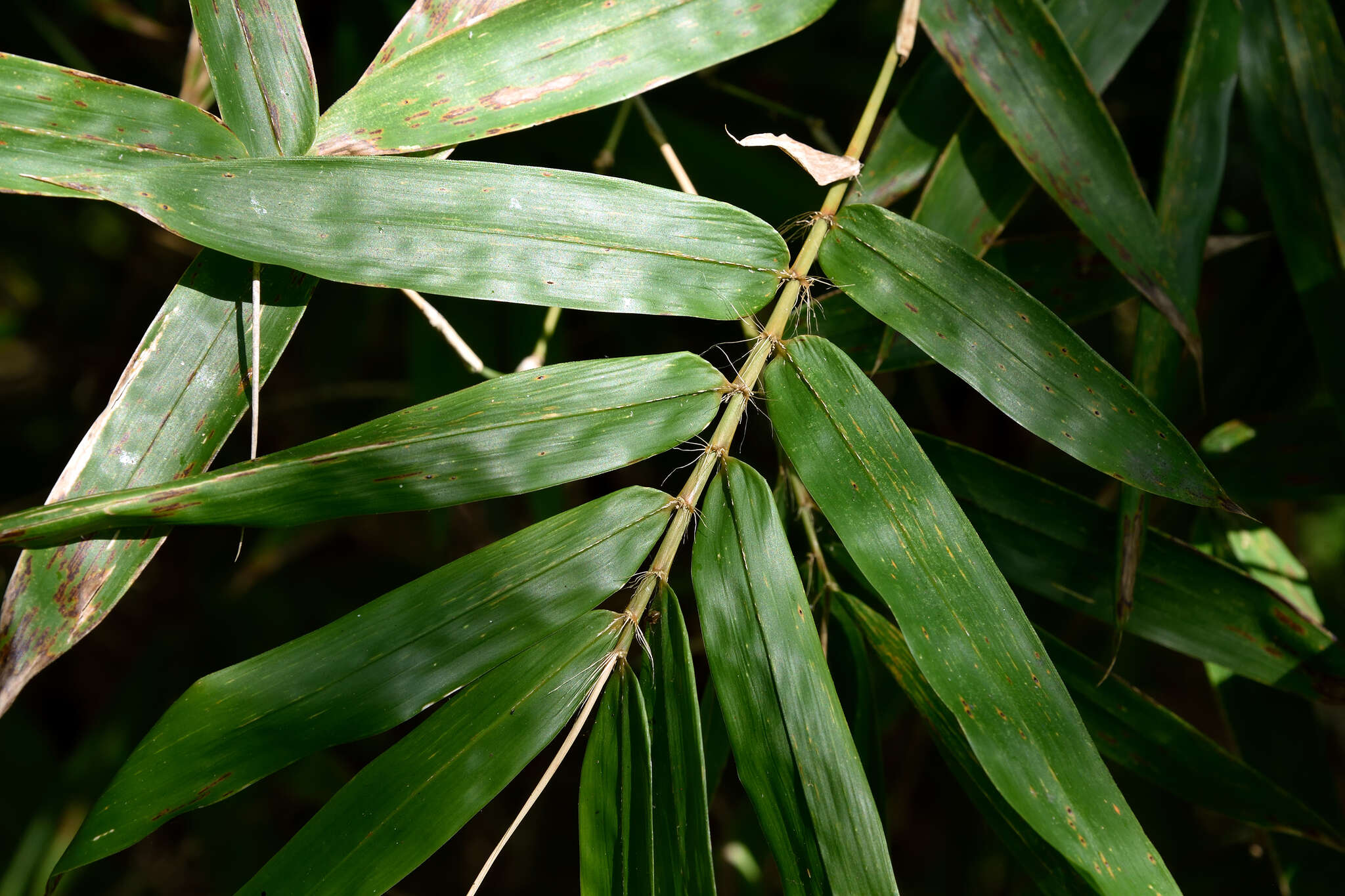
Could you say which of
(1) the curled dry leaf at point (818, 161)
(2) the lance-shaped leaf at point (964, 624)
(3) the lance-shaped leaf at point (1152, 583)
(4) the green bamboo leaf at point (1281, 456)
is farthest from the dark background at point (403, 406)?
(2) the lance-shaped leaf at point (964, 624)

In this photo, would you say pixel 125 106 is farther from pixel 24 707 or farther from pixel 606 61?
pixel 24 707

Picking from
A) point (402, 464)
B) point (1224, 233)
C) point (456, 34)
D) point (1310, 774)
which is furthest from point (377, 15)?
point (1310, 774)

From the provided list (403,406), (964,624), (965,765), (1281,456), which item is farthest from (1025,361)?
(403,406)

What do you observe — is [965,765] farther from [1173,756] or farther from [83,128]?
[83,128]

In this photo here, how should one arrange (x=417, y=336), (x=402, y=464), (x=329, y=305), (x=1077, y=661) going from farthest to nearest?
(x=329, y=305), (x=417, y=336), (x=1077, y=661), (x=402, y=464)

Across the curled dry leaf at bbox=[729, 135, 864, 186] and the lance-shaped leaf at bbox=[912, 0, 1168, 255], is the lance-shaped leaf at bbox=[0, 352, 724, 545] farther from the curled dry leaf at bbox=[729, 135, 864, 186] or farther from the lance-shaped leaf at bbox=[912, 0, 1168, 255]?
the lance-shaped leaf at bbox=[912, 0, 1168, 255]

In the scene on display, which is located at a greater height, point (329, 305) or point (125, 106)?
point (125, 106)

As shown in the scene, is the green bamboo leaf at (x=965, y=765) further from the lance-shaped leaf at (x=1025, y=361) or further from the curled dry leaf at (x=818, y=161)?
the curled dry leaf at (x=818, y=161)
